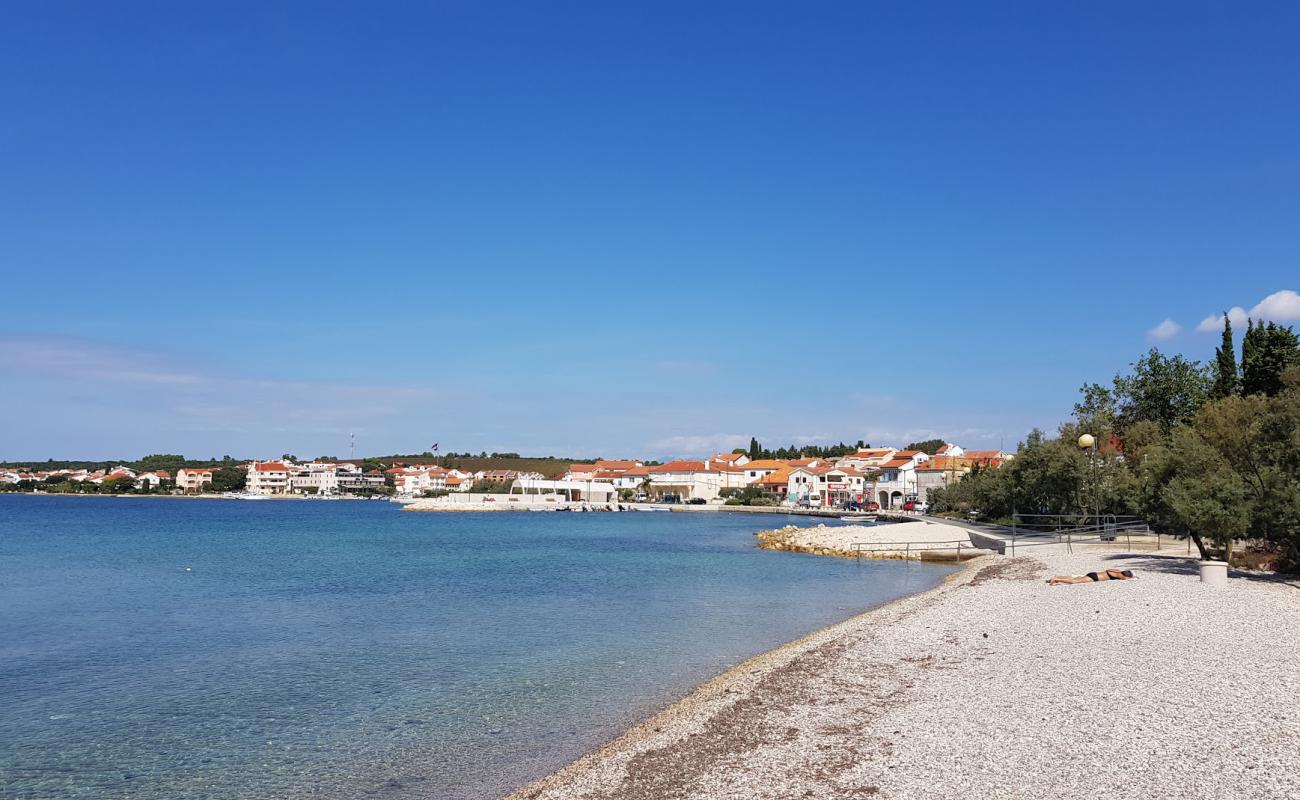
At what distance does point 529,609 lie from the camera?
89.5 feet

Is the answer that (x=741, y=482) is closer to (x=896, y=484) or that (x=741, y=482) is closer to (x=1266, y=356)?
(x=896, y=484)

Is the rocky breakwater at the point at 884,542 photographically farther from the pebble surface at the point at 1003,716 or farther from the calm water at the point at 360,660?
the pebble surface at the point at 1003,716

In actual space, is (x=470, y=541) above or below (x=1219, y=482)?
below

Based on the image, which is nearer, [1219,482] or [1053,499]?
[1219,482]

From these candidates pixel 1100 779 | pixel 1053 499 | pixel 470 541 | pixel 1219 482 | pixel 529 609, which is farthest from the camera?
pixel 470 541

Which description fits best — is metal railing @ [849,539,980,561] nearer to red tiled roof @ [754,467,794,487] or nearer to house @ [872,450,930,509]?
house @ [872,450,930,509]

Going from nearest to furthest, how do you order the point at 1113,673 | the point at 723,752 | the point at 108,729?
the point at 723,752, the point at 1113,673, the point at 108,729

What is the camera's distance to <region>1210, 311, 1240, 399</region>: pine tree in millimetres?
53094

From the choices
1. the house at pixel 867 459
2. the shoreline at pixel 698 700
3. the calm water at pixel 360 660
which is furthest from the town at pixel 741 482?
the shoreline at pixel 698 700

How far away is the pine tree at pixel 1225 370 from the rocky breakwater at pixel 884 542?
17.8 m

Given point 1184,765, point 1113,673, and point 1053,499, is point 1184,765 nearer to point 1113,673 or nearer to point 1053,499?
point 1113,673

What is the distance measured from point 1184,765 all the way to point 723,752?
4758mm

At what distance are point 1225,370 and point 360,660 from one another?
186 ft

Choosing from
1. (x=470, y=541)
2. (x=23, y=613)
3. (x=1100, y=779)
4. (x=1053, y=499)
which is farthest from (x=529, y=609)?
(x=470, y=541)
